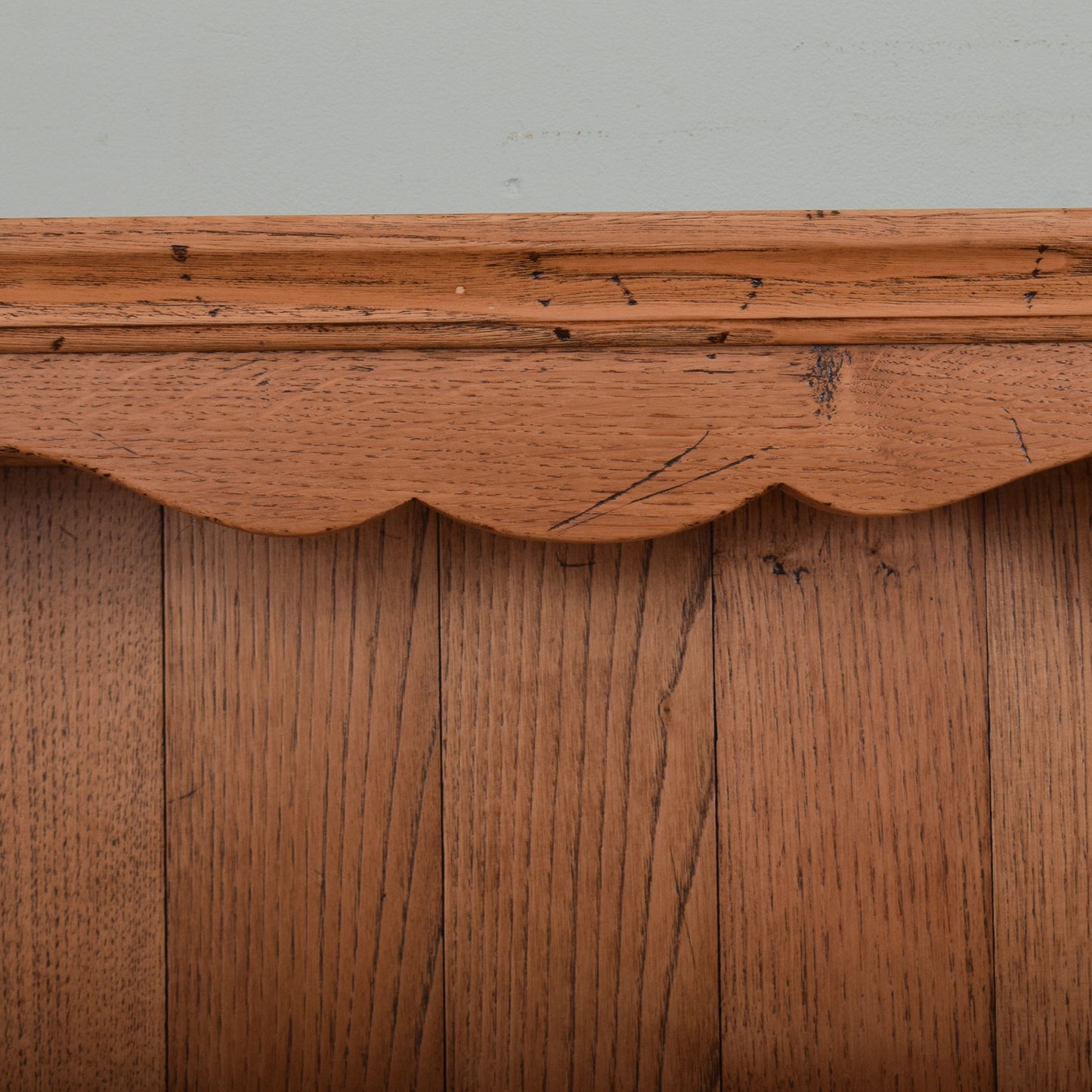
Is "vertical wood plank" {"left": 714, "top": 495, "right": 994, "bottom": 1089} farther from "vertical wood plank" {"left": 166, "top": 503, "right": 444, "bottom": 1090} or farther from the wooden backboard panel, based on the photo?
"vertical wood plank" {"left": 166, "top": 503, "right": 444, "bottom": 1090}

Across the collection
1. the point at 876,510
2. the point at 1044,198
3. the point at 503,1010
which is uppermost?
the point at 1044,198

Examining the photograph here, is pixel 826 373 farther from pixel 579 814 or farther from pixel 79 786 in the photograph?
pixel 79 786

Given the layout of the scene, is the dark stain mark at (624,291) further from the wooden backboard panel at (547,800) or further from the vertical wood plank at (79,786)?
the vertical wood plank at (79,786)

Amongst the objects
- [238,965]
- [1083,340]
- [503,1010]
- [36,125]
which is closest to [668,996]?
[503,1010]

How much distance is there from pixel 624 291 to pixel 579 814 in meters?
0.24

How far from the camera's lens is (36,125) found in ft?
1.24

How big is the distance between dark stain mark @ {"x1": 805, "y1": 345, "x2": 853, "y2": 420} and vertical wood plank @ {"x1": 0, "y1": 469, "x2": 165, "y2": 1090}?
0.31 m

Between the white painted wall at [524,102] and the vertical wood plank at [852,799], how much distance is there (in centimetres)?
17

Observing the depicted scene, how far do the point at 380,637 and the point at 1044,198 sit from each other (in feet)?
1.27

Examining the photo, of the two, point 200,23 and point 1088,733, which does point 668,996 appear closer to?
point 1088,733

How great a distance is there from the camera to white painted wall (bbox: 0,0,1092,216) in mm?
377

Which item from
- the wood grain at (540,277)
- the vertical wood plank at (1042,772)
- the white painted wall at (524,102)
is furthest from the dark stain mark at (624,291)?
the vertical wood plank at (1042,772)

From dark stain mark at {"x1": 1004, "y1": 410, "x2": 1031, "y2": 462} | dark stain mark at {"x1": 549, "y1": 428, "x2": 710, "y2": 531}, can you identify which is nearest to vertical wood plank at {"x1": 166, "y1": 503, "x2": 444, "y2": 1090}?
dark stain mark at {"x1": 549, "y1": 428, "x2": 710, "y2": 531}

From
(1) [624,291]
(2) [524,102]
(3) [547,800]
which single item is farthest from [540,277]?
(3) [547,800]
